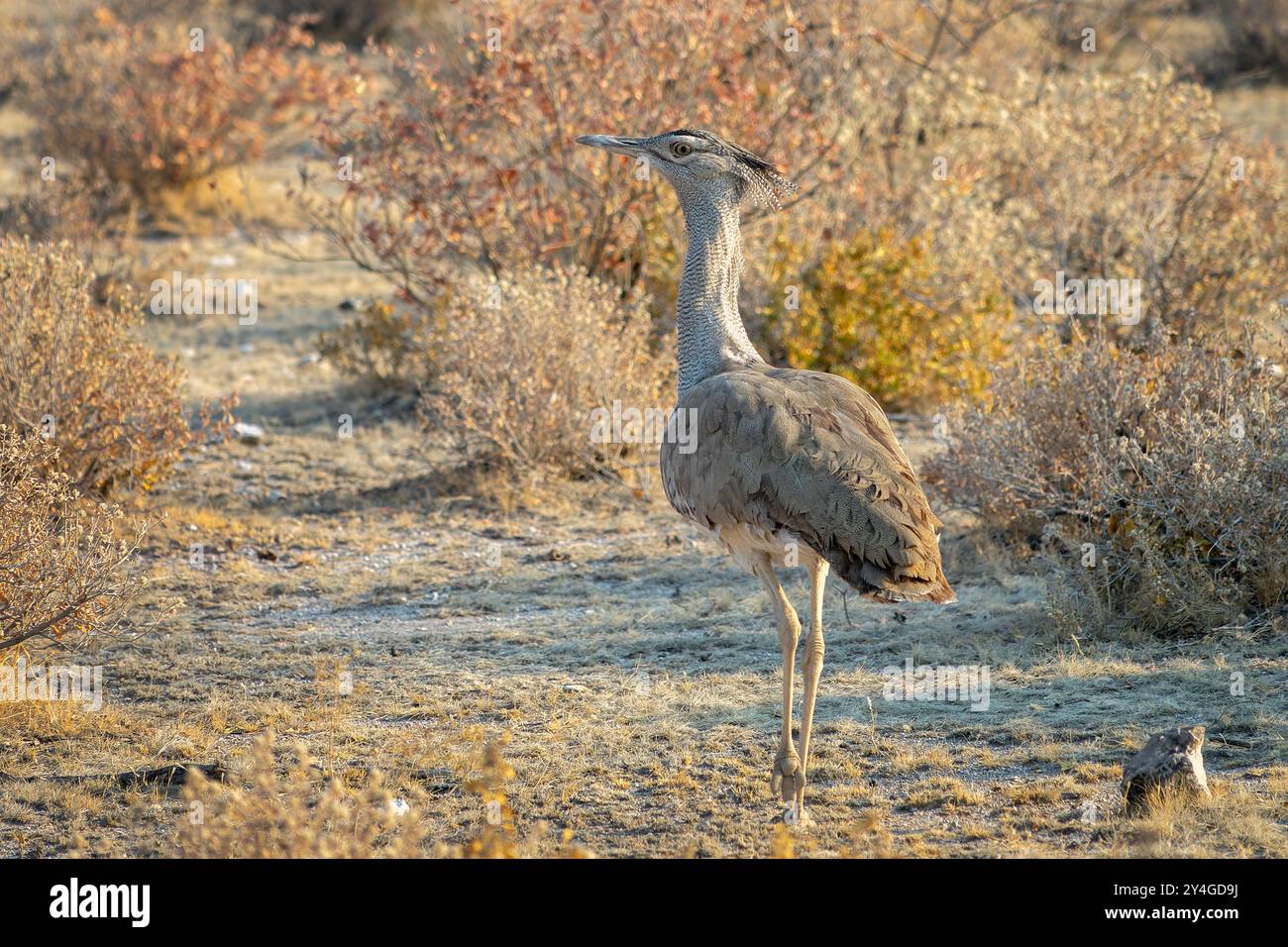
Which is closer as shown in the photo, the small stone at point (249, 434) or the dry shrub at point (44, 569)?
the dry shrub at point (44, 569)

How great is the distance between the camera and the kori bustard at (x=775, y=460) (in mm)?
4758

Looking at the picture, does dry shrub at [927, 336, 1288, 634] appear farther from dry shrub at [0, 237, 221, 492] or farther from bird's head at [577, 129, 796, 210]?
dry shrub at [0, 237, 221, 492]

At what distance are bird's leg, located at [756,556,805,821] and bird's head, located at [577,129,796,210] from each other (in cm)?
147

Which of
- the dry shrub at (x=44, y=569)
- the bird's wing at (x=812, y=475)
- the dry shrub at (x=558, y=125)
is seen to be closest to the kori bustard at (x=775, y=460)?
the bird's wing at (x=812, y=475)

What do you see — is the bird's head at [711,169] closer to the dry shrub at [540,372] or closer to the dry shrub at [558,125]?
the dry shrub at [540,372]

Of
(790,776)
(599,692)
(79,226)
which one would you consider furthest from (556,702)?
(79,226)

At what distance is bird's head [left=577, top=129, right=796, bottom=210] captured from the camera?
564 cm

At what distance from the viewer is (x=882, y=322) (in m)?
9.83

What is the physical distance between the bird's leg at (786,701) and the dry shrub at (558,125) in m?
4.63

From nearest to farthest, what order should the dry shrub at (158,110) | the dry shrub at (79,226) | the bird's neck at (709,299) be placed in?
the bird's neck at (709,299) < the dry shrub at (79,226) < the dry shrub at (158,110)

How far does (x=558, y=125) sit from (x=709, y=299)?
4394 mm

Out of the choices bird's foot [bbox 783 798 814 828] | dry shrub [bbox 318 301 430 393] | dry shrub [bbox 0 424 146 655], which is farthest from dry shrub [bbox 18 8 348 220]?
bird's foot [bbox 783 798 814 828]

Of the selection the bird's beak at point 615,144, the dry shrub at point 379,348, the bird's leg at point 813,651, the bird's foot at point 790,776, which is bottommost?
the bird's foot at point 790,776

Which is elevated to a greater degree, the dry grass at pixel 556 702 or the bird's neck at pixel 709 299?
the bird's neck at pixel 709 299
